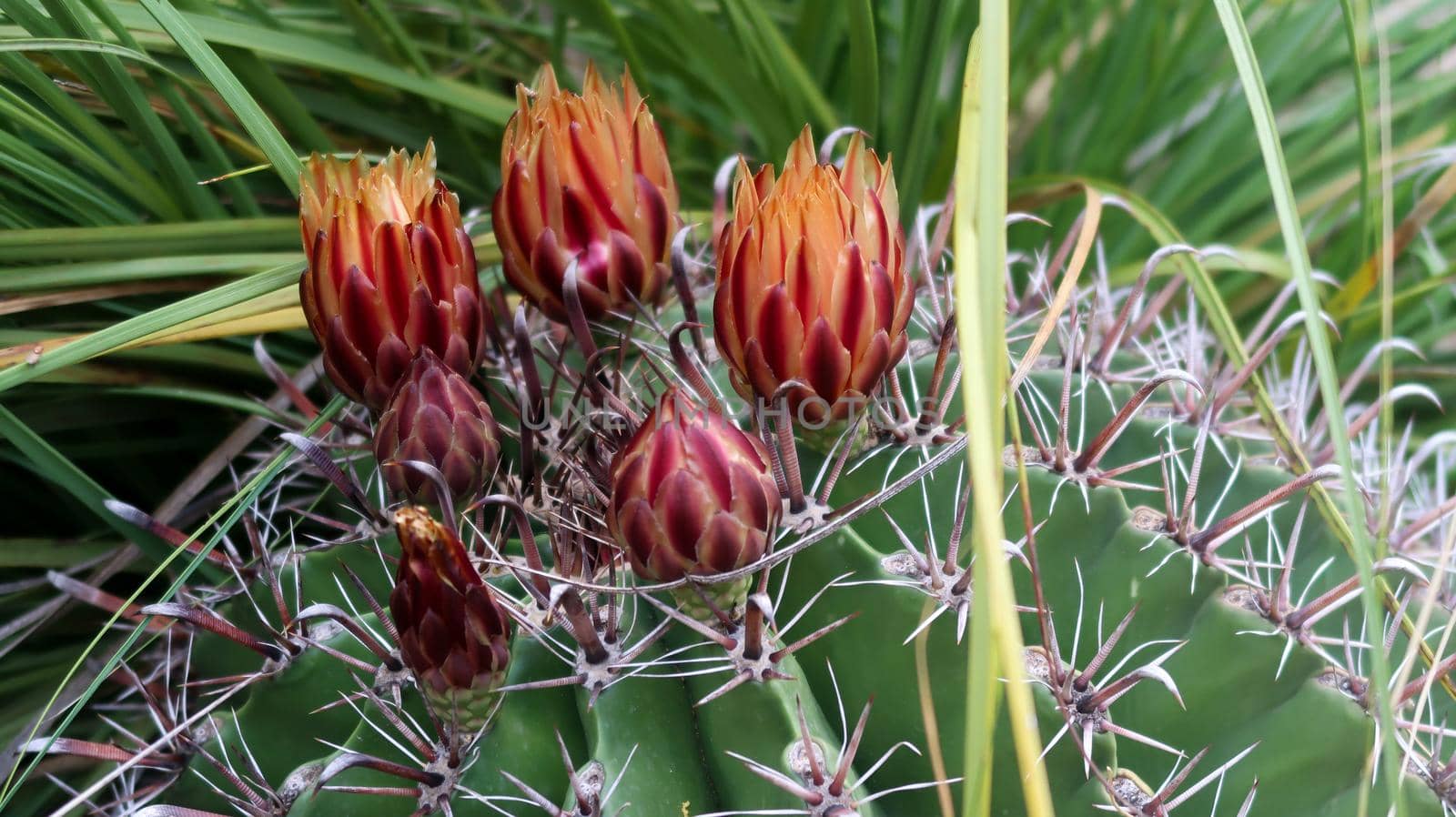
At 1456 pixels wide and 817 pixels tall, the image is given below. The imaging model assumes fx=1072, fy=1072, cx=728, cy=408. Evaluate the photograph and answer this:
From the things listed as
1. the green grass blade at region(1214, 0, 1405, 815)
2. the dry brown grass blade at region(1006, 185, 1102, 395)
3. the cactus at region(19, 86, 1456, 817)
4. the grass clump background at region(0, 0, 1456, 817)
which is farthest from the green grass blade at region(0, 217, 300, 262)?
the green grass blade at region(1214, 0, 1405, 815)

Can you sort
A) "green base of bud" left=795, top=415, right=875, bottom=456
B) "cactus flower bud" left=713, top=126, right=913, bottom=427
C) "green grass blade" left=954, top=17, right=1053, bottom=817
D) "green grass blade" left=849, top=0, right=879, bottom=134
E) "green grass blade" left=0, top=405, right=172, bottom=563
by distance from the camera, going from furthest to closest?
"green grass blade" left=849, top=0, right=879, bottom=134 → "green grass blade" left=0, top=405, right=172, bottom=563 → "green base of bud" left=795, top=415, right=875, bottom=456 → "cactus flower bud" left=713, top=126, right=913, bottom=427 → "green grass blade" left=954, top=17, right=1053, bottom=817

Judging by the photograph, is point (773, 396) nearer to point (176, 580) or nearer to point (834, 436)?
point (834, 436)

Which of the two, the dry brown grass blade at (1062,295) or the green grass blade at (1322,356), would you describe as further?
the dry brown grass blade at (1062,295)

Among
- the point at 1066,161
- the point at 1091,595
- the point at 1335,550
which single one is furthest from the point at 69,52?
the point at 1066,161

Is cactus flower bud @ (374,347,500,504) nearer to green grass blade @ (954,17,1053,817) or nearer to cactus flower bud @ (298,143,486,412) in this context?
cactus flower bud @ (298,143,486,412)

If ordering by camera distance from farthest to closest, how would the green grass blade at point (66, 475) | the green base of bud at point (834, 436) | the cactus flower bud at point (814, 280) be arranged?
the green grass blade at point (66, 475) → the green base of bud at point (834, 436) → the cactus flower bud at point (814, 280)

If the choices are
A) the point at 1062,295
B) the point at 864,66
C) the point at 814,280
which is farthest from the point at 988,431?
the point at 864,66

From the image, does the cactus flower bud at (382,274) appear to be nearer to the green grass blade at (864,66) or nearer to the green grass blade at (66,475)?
the green grass blade at (66,475)

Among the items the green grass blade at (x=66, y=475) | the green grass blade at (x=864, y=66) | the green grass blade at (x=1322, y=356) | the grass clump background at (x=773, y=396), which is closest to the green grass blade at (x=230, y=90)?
the grass clump background at (x=773, y=396)
